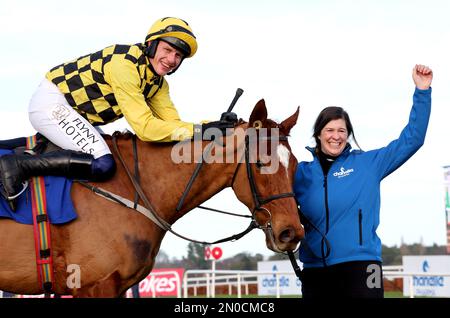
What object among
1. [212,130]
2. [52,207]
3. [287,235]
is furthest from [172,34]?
[287,235]

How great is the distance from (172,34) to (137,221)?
1.28m

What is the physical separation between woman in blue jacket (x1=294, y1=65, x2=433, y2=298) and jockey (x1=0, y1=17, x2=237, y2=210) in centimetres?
71

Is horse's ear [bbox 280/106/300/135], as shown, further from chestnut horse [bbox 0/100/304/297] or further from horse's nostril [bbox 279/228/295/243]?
horse's nostril [bbox 279/228/295/243]

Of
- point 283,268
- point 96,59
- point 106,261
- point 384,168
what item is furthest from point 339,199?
point 283,268

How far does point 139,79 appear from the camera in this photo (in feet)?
14.4

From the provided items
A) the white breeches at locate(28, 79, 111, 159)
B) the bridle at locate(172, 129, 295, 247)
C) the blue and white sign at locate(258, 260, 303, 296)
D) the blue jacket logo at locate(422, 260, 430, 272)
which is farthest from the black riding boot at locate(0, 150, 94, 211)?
the blue jacket logo at locate(422, 260, 430, 272)

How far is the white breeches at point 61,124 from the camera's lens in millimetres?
4332

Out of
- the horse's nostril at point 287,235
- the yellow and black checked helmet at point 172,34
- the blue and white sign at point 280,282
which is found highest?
the yellow and black checked helmet at point 172,34

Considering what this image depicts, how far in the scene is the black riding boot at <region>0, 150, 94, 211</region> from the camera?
409 cm

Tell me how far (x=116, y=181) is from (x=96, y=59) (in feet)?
2.79

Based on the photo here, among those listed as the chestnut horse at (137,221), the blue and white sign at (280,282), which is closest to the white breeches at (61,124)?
the chestnut horse at (137,221)

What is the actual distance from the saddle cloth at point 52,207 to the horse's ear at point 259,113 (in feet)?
4.14

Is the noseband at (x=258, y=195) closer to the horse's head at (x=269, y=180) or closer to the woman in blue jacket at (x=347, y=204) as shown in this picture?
the horse's head at (x=269, y=180)

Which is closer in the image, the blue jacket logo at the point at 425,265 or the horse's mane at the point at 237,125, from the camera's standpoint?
the horse's mane at the point at 237,125
